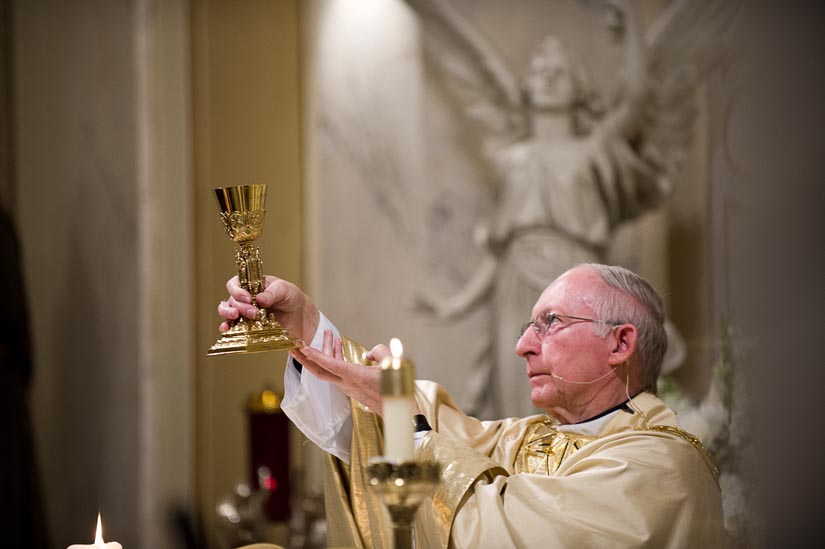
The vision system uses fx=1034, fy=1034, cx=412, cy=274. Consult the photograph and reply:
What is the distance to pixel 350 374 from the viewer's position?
8.24 feet

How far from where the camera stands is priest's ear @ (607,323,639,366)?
285cm

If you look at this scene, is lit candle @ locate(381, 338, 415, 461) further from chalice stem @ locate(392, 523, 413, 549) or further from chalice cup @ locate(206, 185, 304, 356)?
chalice cup @ locate(206, 185, 304, 356)

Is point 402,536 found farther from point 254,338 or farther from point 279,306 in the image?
point 279,306

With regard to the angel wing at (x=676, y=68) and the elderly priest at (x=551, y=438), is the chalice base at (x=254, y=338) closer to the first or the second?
the elderly priest at (x=551, y=438)

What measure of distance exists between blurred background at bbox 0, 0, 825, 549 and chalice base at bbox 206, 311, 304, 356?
2979 millimetres

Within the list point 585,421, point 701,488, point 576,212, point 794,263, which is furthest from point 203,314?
point 701,488

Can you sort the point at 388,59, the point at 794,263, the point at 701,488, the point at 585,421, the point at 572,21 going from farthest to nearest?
1. the point at 388,59
2. the point at 572,21
3. the point at 794,263
4. the point at 585,421
5. the point at 701,488

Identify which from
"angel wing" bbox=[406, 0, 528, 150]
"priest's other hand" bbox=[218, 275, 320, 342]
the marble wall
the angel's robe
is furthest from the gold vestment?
"angel wing" bbox=[406, 0, 528, 150]

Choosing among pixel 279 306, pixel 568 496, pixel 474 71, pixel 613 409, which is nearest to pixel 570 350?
pixel 613 409

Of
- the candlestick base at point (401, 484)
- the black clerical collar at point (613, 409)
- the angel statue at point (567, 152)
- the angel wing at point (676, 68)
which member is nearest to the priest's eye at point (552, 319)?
the black clerical collar at point (613, 409)

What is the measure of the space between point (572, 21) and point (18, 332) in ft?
11.3

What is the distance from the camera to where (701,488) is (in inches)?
98.2

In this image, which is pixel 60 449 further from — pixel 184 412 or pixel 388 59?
pixel 388 59

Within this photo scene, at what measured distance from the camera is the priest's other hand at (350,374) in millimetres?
2496
